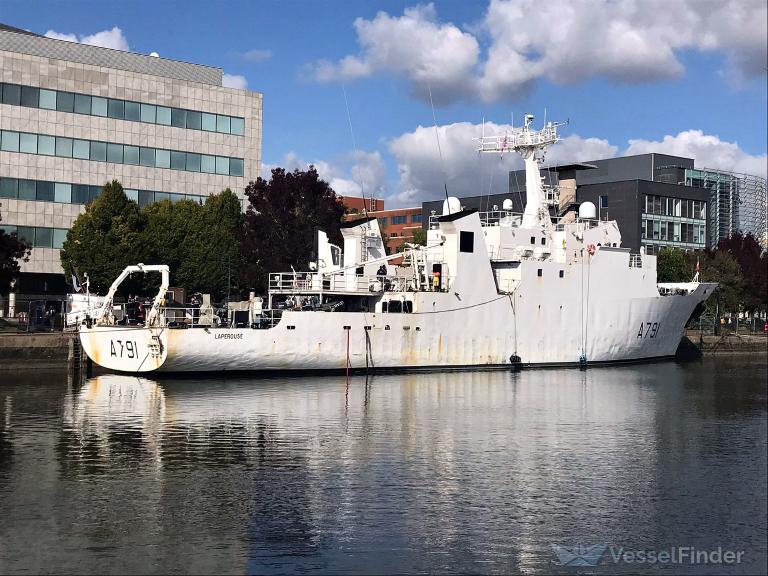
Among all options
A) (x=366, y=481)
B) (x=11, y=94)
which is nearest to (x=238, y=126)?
(x=11, y=94)

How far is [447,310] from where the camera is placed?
45.9 m

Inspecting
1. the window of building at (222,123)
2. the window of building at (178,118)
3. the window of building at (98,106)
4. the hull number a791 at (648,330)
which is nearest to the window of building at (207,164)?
the window of building at (222,123)

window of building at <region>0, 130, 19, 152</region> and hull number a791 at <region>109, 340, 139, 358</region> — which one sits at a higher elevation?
window of building at <region>0, 130, 19, 152</region>

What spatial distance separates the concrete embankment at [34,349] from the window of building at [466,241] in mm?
19596

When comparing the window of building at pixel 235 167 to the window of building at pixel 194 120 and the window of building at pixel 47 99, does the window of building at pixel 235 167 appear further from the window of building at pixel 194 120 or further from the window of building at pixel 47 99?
the window of building at pixel 47 99

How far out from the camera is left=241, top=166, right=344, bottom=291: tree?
2387 inches

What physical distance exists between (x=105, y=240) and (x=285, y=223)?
11663mm

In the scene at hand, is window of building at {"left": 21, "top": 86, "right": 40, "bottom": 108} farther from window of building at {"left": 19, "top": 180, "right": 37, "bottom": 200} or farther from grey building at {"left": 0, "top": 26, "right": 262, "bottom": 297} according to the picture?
window of building at {"left": 19, "top": 180, "right": 37, "bottom": 200}

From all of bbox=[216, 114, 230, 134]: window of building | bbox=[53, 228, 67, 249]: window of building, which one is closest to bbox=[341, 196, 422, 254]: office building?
bbox=[216, 114, 230, 134]: window of building

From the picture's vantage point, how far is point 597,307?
1989 inches

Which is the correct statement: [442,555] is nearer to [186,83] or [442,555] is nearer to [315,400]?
[315,400]

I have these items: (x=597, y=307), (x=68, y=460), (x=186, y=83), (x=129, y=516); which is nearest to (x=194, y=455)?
(x=68, y=460)

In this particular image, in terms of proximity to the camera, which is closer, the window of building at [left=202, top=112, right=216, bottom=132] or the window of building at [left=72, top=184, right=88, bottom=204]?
the window of building at [left=72, top=184, right=88, bottom=204]

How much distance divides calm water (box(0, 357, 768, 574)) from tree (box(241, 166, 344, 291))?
2499 cm
